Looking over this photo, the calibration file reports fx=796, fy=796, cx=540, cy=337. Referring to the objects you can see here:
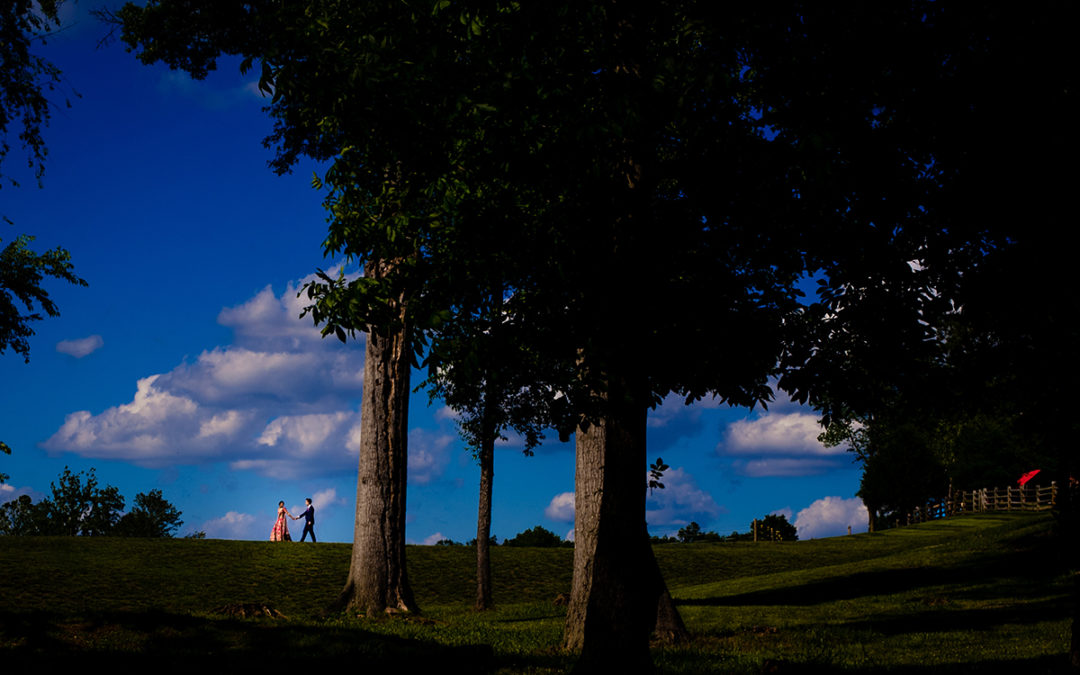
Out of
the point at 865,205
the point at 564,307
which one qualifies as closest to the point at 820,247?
the point at 865,205

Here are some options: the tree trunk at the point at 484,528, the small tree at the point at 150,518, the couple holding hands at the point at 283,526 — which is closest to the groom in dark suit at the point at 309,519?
the couple holding hands at the point at 283,526

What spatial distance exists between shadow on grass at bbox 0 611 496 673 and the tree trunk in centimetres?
781

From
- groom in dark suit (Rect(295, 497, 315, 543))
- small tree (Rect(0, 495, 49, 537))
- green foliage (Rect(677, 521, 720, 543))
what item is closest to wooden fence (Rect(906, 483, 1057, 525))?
green foliage (Rect(677, 521, 720, 543))

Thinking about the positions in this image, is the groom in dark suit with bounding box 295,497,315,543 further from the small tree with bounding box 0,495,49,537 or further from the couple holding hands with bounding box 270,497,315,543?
the small tree with bounding box 0,495,49,537

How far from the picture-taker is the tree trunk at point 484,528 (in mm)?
21188

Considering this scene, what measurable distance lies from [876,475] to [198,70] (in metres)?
71.9

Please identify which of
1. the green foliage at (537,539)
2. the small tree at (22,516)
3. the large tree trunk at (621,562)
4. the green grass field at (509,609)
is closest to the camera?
the large tree trunk at (621,562)

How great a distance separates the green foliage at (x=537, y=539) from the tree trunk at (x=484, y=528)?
37.5 m

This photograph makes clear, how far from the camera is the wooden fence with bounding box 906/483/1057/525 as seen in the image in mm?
65125

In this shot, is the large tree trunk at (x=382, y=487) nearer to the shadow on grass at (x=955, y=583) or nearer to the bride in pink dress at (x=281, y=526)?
the shadow on grass at (x=955, y=583)

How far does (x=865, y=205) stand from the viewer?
10.6 m

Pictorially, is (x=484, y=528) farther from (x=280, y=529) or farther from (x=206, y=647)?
(x=280, y=529)

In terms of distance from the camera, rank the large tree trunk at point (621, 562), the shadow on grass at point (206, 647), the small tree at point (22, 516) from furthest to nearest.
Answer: the small tree at point (22, 516) → the shadow on grass at point (206, 647) → the large tree trunk at point (621, 562)

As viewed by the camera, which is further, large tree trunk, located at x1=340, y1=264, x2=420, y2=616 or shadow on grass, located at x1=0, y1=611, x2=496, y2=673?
large tree trunk, located at x1=340, y1=264, x2=420, y2=616
